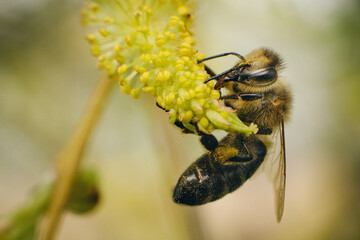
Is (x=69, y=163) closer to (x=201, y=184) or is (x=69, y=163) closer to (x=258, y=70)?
(x=201, y=184)

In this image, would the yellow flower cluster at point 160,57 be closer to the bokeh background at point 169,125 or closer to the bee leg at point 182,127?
the bee leg at point 182,127

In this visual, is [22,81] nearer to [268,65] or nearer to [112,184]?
[112,184]

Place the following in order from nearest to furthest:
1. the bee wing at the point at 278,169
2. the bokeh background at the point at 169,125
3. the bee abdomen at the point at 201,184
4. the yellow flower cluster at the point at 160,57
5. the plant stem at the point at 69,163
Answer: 1. the yellow flower cluster at the point at 160,57
2. the bee abdomen at the point at 201,184
3. the bee wing at the point at 278,169
4. the plant stem at the point at 69,163
5. the bokeh background at the point at 169,125

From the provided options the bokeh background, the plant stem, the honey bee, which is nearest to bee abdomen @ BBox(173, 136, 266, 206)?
the honey bee

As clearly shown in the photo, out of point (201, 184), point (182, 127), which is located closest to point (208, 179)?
point (201, 184)

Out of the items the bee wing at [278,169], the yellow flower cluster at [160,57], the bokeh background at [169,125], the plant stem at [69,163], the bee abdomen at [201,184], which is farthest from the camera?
the bokeh background at [169,125]

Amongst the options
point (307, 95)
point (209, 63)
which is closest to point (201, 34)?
point (209, 63)

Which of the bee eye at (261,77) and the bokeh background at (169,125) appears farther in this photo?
the bokeh background at (169,125)

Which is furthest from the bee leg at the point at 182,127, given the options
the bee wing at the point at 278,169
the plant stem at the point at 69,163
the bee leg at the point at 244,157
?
the plant stem at the point at 69,163
